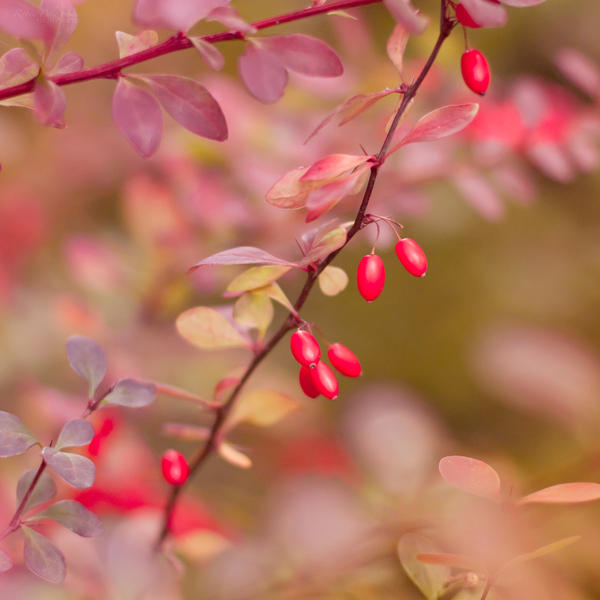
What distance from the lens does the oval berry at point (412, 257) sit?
17.0 inches

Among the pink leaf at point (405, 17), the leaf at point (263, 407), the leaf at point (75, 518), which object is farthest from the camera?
the leaf at point (263, 407)

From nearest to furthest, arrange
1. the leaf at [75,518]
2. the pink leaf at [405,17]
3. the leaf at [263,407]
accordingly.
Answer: the pink leaf at [405,17], the leaf at [75,518], the leaf at [263,407]

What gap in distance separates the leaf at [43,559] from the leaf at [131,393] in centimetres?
9

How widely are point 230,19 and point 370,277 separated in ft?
0.52

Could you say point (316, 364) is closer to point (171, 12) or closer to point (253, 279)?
point (253, 279)

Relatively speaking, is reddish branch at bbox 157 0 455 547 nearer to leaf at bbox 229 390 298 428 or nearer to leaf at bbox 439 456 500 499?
leaf at bbox 229 390 298 428

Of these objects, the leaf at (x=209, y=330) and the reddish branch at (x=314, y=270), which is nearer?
the reddish branch at (x=314, y=270)

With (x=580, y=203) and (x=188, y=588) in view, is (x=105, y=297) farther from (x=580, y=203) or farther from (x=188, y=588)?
(x=580, y=203)

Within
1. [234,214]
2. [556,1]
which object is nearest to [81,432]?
[234,214]

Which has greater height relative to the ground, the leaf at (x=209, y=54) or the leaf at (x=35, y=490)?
the leaf at (x=209, y=54)

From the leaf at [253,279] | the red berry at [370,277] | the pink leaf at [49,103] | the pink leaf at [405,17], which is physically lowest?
the leaf at [253,279]

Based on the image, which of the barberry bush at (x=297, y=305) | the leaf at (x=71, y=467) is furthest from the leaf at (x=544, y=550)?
the leaf at (x=71, y=467)

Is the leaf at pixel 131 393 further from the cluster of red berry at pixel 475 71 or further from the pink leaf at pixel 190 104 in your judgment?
the cluster of red berry at pixel 475 71

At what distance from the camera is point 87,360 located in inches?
18.5
